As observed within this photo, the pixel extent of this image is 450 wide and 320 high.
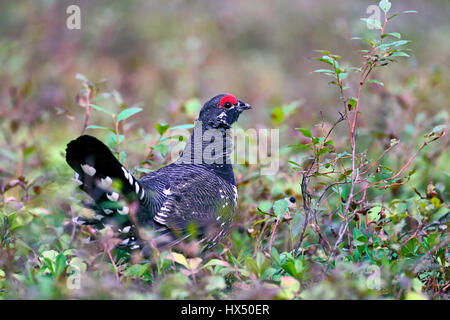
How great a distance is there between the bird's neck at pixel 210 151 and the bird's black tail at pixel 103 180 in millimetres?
998

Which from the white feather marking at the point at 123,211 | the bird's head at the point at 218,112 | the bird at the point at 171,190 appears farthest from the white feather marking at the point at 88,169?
the bird's head at the point at 218,112

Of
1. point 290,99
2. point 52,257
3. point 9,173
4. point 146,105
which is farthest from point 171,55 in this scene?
point 52,257

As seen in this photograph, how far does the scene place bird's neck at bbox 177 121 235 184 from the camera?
4648 mm

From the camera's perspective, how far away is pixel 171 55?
11344mm

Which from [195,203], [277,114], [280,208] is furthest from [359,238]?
A: [277,114]

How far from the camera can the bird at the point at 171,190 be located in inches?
138

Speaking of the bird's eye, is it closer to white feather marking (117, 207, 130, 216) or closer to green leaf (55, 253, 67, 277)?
white feather marking (117, 207, 130, 216)

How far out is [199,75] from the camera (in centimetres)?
1059

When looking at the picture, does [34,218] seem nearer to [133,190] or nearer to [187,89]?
[133,190]

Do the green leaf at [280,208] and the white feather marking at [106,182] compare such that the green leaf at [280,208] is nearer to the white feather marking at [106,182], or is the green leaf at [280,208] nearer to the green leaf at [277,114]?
the white feather marking at [106,182]

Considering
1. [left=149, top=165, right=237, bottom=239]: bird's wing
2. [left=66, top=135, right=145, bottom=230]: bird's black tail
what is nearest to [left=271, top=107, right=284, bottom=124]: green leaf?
[left=149, top=165, right=237, bottom=239]: bird's wing

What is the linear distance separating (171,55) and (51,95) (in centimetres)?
311

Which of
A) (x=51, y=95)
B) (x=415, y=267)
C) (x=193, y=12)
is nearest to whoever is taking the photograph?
(x=415, y=267)

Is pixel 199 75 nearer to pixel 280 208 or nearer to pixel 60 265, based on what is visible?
pixel 280 208
